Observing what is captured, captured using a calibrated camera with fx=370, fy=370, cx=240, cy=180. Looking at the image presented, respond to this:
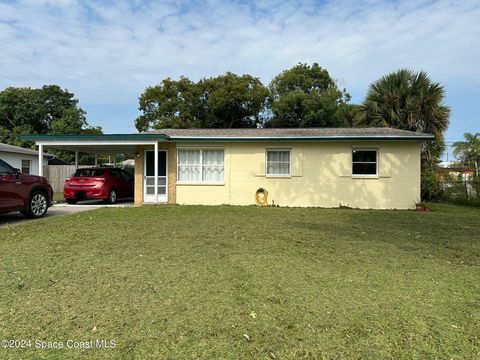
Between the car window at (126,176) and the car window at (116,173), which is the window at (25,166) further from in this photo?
the car window at (116,173)

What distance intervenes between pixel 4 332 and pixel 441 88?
18.4m

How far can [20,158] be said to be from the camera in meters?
23.0

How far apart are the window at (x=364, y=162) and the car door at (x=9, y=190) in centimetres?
1079

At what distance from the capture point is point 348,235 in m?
7.65

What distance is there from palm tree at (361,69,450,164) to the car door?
15.2 metres

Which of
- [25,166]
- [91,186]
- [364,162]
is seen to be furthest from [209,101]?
[364,162]

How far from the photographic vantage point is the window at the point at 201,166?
14453mm

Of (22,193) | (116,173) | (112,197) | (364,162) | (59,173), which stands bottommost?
(112,197)

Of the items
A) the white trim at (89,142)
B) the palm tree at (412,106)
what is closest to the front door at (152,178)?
the white trim at (89,142)

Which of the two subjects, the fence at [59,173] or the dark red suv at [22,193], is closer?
the dark red suv at [22,193]

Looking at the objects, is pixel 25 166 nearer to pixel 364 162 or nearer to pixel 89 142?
pixel 89 142

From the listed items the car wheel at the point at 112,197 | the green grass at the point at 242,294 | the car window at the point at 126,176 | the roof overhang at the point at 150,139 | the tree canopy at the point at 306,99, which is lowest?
the green grass at the point at 242,294

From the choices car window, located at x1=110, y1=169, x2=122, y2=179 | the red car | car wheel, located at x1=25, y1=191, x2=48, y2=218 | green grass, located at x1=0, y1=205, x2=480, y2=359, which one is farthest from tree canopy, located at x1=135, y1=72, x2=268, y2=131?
green grass, located at x1=0, y1=205, x2=480, y2=359

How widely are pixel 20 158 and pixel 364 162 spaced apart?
808 inches
